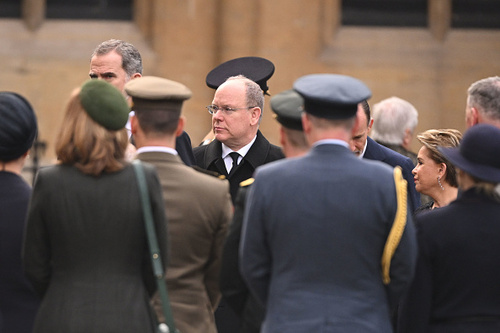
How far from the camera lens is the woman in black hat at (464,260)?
14.3 feet

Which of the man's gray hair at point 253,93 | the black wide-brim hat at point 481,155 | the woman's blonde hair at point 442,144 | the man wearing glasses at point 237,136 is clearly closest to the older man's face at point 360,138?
the woman's blonde hair at point 442,144

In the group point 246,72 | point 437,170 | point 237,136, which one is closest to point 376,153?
point 437,170

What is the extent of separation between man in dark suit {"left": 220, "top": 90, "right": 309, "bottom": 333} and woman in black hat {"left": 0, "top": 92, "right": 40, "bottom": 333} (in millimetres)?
837

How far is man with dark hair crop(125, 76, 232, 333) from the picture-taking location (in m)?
4.45

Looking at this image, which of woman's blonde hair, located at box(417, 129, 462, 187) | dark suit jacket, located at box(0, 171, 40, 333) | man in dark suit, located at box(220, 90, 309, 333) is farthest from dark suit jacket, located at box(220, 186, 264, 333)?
woman's blonde hair, located at box(417, 129, 462, 187)

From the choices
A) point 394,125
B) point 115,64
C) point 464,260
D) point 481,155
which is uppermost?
point 115,64

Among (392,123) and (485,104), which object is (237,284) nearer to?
(485,104)

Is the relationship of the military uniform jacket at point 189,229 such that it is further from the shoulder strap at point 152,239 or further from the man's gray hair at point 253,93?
the man's gray hair at point 253,93

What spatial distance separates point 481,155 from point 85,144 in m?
1.73

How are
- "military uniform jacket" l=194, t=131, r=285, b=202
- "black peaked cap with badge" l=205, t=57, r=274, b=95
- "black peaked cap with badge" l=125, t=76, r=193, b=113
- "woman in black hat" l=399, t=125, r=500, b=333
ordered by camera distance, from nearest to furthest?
"woman in black hat" l=399, t=125, r=500, b=333 → "black peaked cap with badge" l=125, t=76, r=193, b=113 → "military uniform jacket" l=194, t=131, r=285, b=202 → "black peaked cap with badge" l=205, t=57, r=274, b=95

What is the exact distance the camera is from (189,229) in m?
4.45

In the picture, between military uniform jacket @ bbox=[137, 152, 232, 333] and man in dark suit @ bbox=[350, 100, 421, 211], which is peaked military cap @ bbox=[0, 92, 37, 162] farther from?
man in dark suit @ bbox=[350, 100, 421, 211]

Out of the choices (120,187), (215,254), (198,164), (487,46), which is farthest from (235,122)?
(487,46)

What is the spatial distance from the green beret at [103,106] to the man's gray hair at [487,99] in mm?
2378
